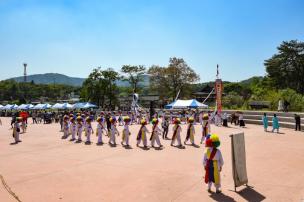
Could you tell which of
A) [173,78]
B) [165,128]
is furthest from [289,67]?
[165,128]

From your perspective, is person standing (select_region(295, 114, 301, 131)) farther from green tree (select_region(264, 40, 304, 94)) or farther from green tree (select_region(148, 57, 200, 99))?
green tree (select_region(264, 40, 304, 94))

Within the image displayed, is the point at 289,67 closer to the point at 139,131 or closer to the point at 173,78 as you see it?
the point at 173,78

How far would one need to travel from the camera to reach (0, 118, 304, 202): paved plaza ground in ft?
25.2

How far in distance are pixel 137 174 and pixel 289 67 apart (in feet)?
162

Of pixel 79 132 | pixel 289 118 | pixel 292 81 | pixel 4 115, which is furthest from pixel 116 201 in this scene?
pixel 4 115

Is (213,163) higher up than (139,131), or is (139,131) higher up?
(139,131)

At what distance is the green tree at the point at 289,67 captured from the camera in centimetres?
5043

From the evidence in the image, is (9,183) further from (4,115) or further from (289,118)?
(4,115)

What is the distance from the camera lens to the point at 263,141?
55.1ft

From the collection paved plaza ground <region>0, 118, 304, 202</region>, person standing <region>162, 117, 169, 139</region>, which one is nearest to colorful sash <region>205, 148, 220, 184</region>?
paved plaza ground <region>0, 118, 304, 202</region>

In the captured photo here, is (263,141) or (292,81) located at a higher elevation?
(292,81)

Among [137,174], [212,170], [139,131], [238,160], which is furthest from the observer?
[139,131]

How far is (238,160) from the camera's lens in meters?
7.99

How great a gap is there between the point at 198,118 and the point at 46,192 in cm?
2504
